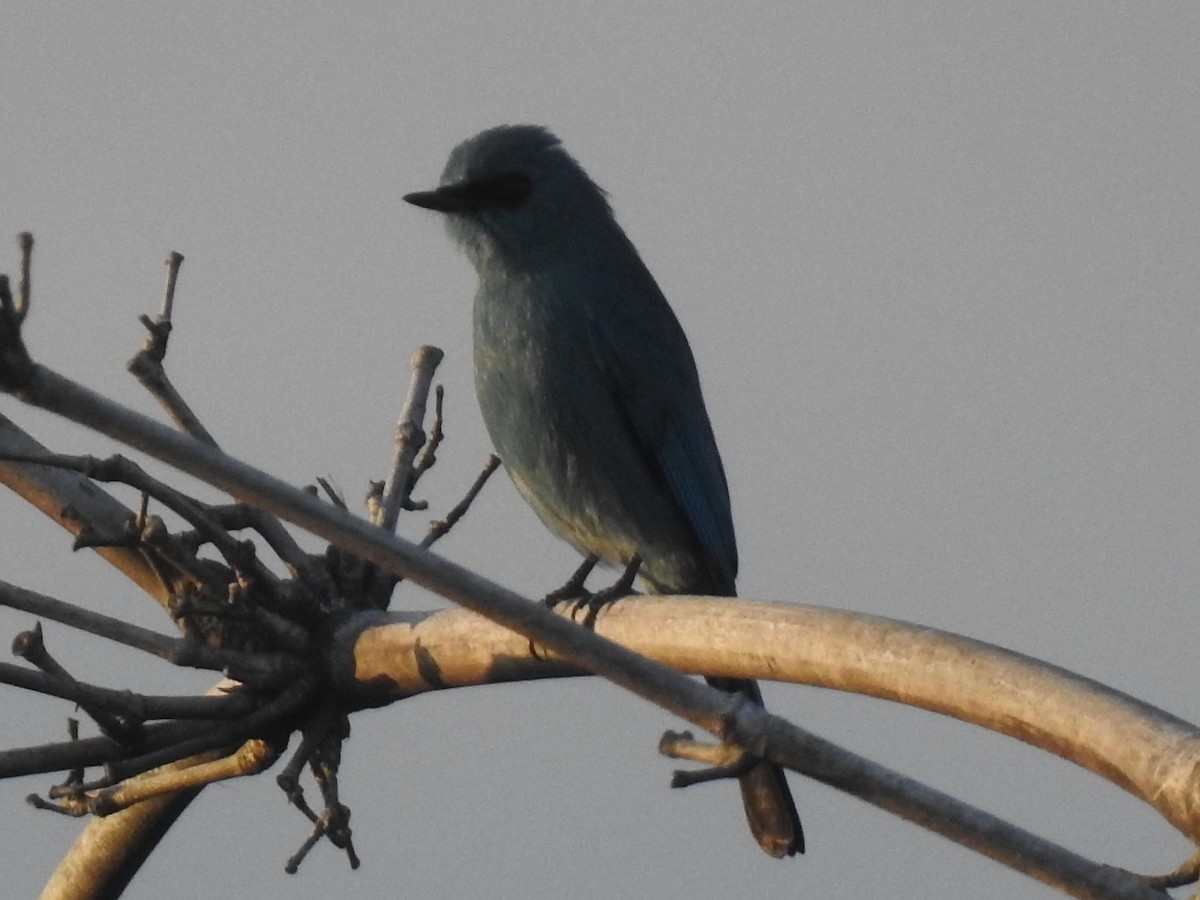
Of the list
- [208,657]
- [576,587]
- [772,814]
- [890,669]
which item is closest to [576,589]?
[576,587]

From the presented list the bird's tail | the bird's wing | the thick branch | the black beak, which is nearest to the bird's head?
the black beak

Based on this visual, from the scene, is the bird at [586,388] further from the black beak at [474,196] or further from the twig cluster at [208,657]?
the twig cluster at [208,657]

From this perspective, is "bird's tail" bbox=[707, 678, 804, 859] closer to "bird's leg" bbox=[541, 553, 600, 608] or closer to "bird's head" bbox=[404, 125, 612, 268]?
"bird's leg" bbox=[541, 553, 600, 608]

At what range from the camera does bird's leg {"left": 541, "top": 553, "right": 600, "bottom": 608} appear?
19.5 feet

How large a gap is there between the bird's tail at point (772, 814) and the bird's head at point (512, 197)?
→ 168 cm

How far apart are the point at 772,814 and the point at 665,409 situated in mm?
1389

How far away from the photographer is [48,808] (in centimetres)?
450

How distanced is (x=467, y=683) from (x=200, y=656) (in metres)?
0.54

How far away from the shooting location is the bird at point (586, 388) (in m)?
6.16

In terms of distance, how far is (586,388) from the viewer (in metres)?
6.30

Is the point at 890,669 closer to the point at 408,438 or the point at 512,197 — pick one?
the point at 408,438

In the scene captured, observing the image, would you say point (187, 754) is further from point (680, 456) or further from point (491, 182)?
point (491, 182)

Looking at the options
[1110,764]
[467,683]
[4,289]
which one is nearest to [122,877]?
[467,683]

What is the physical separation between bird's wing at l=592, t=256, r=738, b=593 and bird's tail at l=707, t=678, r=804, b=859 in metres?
0.67
